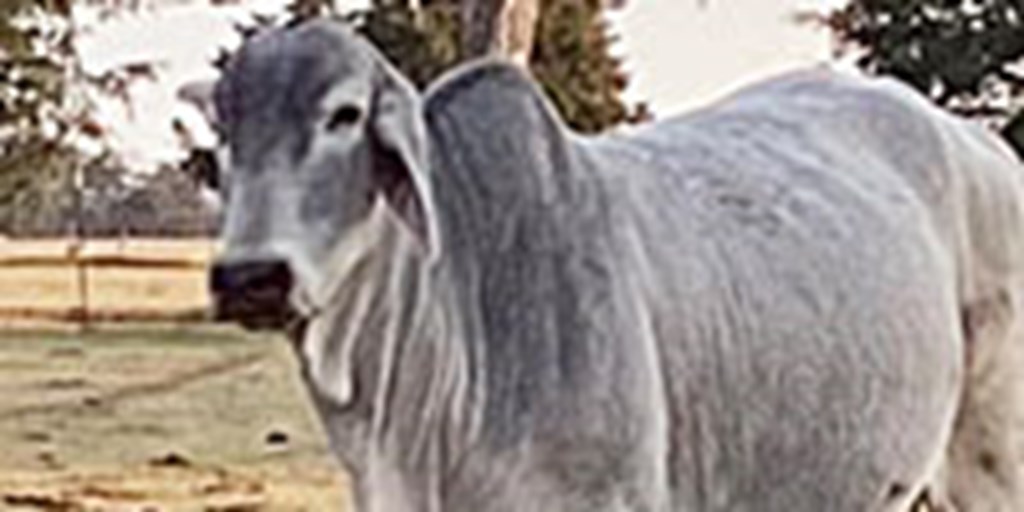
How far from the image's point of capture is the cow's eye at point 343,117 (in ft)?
10.5

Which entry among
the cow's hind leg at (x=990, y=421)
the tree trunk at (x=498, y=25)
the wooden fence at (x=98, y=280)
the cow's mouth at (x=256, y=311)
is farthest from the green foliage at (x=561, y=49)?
the cow's mouth at (x=256, y=311)

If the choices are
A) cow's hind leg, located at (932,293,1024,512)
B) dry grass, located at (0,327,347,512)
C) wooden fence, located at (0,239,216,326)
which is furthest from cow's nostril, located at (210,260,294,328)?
wooden fence, located at (0,239,216,326)

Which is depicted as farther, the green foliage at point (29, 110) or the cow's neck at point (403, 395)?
the green foliage at point (29, 110)

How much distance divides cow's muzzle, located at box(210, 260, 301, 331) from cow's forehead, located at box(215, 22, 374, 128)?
24 centimetres

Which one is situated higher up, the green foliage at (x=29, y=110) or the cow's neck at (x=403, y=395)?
the cow's neck at (x=403, y=395)

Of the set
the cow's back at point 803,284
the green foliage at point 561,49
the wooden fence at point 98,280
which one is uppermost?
the cow's back at point 803,284

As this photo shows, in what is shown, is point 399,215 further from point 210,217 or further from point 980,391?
point 980,391

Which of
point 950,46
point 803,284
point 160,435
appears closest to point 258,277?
point 803,284

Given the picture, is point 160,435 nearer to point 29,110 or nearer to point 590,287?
point 29,110

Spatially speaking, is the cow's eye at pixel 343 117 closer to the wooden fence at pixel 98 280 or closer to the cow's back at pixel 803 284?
the cow's back at pixel 803 284

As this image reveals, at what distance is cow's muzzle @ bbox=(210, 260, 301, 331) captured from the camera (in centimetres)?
305

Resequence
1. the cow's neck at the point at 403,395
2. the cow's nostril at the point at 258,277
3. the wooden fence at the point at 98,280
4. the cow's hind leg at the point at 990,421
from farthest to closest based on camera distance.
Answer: the wooden fence at the point at 98,280, the cow's hind leg at the point at 990,421, the cow's neck at the point at 403,395, the cow's nostril at the point at 258,277

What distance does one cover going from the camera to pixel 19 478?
12.0 m

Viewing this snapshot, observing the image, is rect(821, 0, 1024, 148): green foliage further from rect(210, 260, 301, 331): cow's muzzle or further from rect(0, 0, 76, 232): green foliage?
rect(210, 260, 301, 331): cow's muzzle
